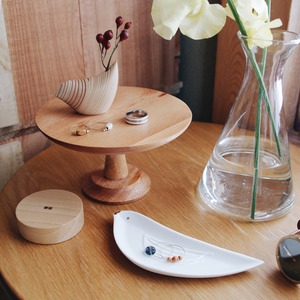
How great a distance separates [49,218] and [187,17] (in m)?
0.38

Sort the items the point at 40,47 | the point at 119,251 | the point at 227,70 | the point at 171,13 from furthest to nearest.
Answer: the point at 227,70
the point at 40,47
the point at 119,251
the point at 171,13

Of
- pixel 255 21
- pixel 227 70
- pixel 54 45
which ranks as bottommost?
pixel 227 70

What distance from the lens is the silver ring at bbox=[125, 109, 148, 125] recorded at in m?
0.75

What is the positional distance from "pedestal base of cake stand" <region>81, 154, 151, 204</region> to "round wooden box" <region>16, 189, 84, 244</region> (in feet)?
0.25

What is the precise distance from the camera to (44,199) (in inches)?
28.2

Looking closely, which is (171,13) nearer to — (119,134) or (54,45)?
(119,134)

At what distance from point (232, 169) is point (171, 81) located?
55 cm

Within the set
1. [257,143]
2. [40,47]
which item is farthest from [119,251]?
[40,47]

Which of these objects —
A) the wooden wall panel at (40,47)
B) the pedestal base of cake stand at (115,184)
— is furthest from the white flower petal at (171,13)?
the wooden wall panel at (40,47)

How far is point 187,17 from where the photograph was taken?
0.59 m

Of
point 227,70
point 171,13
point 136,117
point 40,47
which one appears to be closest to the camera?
point 171,13

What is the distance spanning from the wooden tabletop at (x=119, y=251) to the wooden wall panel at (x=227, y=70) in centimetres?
28

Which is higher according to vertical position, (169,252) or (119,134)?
(119,134)

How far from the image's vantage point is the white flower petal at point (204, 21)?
580mm
